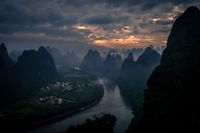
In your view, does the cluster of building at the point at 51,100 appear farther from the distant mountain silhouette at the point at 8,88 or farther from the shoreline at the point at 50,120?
the distant mountain silhouette at the point at 8,88

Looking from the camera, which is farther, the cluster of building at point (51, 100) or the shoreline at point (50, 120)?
the cluster of building at point (51, 100)

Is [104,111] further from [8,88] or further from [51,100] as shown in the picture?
[8,88]

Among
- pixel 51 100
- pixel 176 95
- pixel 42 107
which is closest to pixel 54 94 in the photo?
pixel 51 100

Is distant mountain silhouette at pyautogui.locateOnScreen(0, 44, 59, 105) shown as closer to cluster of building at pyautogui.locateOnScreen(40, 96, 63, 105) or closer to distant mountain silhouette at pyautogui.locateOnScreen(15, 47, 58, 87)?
distant mountain silhouette at pyautogui.locateOnScreen(15, 47, 58, 87)

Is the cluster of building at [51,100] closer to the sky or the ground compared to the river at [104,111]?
closer to the sky

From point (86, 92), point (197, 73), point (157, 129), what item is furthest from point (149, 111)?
point (86, 92)

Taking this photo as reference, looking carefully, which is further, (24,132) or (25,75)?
(25,75)

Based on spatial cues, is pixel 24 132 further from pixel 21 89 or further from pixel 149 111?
pixel 21 89

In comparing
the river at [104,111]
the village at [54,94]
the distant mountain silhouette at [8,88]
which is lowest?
the river at [104,111]

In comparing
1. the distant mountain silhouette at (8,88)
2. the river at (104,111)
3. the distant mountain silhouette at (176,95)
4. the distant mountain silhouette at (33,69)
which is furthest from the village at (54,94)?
the distant mountain silhouette at (176,95)
